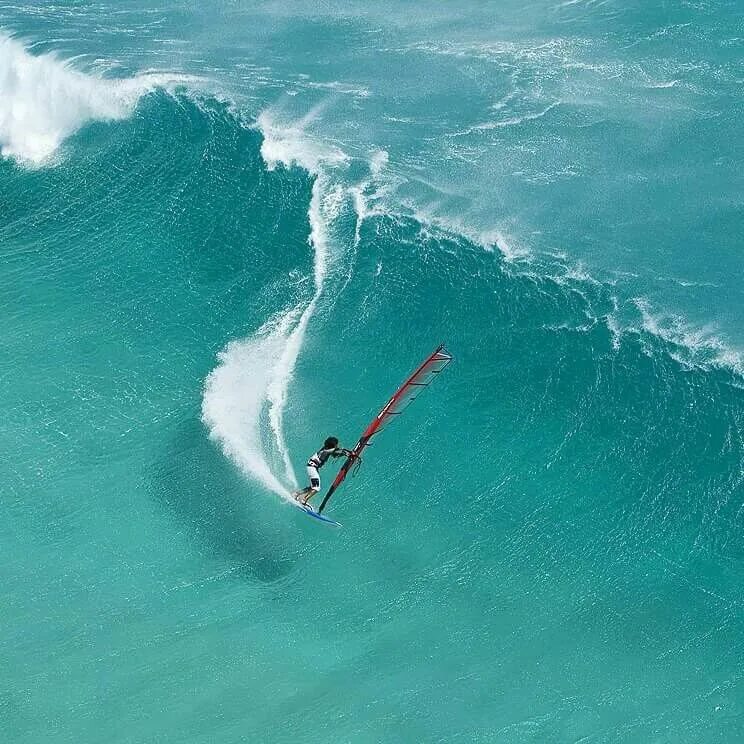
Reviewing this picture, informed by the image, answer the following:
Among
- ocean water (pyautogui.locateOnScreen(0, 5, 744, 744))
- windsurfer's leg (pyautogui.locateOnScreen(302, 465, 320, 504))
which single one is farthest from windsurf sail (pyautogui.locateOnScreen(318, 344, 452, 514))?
windsurfer's leg (pyautogui.locateOnScreen(302, 465, 320, 504))

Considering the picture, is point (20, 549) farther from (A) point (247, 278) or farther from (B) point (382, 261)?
(B) point (382, 261)

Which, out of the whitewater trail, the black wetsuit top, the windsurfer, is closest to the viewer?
the windsurfer

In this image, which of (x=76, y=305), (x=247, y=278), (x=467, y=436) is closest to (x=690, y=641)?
(x=467, y=436)

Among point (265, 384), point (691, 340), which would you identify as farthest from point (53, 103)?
point (691, 340)

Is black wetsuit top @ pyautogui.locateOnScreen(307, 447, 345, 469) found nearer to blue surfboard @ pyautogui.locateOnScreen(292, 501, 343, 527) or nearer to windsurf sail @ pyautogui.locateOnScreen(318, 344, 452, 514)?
windsurf sail @ pyautogui.locateOnScreen(318, 344, 452, 514)

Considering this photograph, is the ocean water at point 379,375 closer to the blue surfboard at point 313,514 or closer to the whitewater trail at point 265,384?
the whitewater trail at point 265,384

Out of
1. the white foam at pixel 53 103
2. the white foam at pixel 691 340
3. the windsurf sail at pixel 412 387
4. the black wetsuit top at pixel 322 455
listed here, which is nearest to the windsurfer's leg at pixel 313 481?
the black wetsuit top at pixel 322 455
